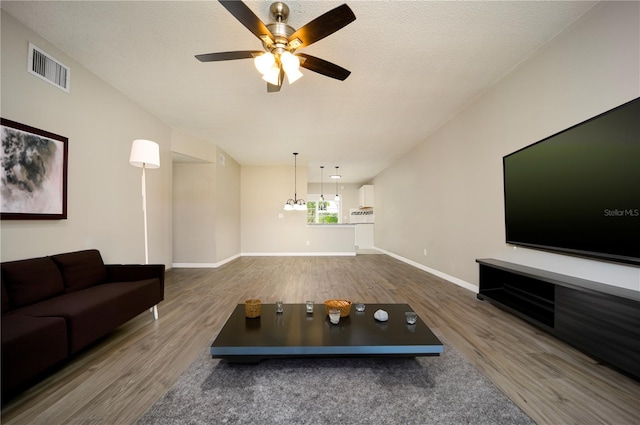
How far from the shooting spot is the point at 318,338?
178 centimetres

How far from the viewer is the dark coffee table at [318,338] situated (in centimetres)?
168

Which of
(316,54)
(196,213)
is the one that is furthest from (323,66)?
(196,213)

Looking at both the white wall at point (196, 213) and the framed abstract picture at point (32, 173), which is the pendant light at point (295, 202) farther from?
the framed abstract picture at point (32, 173)

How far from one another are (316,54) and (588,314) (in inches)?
127

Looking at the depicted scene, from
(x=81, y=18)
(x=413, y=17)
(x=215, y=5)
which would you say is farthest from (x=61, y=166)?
(x=413, y=17)

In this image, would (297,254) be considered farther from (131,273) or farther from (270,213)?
(131,273)

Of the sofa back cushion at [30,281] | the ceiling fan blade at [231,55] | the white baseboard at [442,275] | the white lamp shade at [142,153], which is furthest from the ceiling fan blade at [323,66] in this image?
the white baseboard at [442,275]

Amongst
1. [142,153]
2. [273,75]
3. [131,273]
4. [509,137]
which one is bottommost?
[131,273]

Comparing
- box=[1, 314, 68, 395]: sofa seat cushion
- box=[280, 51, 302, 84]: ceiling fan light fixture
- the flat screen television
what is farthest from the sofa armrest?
the flat screen television

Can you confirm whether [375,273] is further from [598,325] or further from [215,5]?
[215,5]

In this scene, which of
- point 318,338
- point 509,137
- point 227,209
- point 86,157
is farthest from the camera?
point 227,209

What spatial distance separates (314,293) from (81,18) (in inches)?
150

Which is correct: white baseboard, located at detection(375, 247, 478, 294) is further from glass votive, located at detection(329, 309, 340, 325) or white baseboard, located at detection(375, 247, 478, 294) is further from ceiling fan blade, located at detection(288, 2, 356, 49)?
ceiling fan blade, located at detection(288, 2, 356, 49)

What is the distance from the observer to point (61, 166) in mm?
2602
